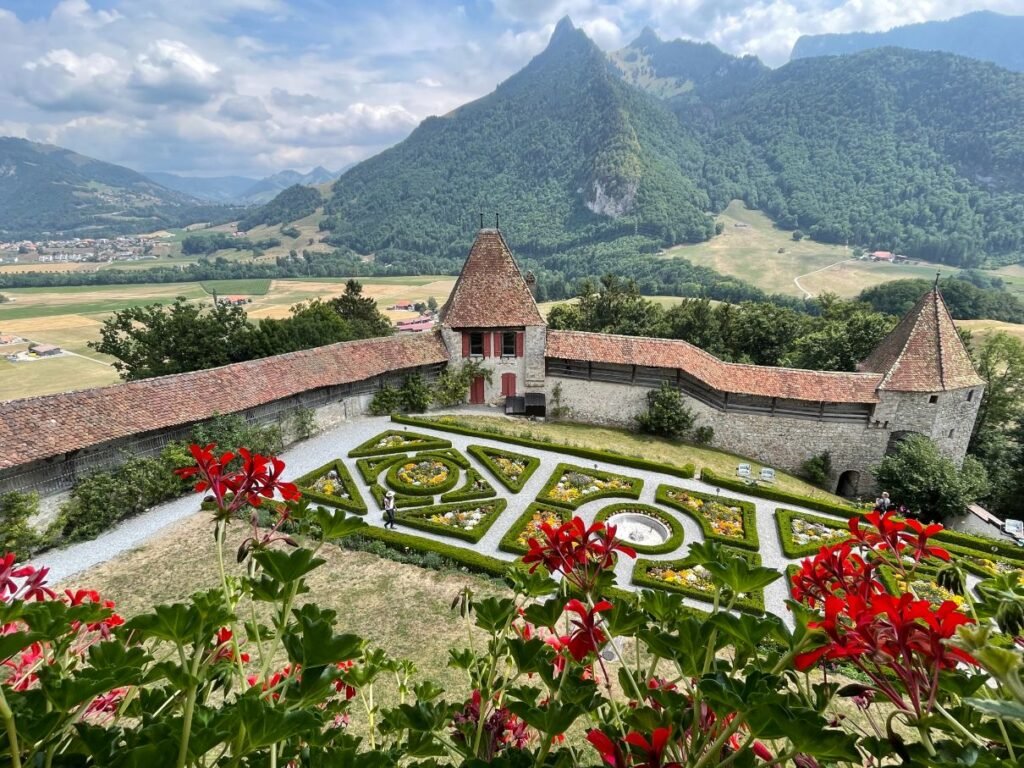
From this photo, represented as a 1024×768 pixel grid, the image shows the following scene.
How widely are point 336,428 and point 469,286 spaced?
11.1 m

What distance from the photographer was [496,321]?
2914 cm

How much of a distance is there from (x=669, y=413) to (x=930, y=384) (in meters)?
11.9

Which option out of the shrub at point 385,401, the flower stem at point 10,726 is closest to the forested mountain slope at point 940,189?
the shrub at point 385,401

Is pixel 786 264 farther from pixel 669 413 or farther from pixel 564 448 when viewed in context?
pixel 564 448

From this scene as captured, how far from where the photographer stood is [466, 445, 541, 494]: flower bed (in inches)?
824

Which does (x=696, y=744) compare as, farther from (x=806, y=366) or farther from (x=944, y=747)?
(x=806, y=366)

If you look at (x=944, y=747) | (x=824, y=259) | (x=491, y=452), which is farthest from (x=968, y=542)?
(x=824, y=259)

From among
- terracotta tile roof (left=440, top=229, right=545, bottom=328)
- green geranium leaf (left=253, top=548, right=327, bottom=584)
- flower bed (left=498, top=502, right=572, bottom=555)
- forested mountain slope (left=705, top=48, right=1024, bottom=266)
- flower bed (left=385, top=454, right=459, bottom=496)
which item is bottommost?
flower bed (left=498, top=502, right=572, bottom=555)

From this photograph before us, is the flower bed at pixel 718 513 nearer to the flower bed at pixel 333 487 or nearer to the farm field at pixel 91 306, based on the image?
the flower bed at pixel 333 487

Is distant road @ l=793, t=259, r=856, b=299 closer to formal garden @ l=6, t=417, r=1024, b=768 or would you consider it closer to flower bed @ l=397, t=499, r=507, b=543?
flower bed @ l=397, t=499, r=507, b=543

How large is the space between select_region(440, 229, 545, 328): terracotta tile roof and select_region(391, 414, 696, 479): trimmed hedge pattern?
6.39m

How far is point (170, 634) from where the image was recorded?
213 cm

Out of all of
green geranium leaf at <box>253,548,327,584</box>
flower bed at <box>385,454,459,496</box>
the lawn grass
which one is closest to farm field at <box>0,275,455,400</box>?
flower bed at <box>385,454,459,496</box>

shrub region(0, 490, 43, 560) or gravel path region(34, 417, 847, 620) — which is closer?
shrub region(0, 490, 43, 560)
